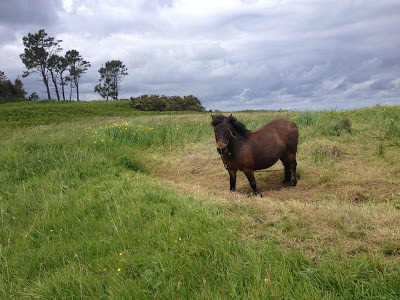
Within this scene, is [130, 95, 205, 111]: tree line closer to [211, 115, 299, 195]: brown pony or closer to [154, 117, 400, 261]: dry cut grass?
[154, 117, 400, 261]: dry cut grass

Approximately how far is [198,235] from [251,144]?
3.15 metres

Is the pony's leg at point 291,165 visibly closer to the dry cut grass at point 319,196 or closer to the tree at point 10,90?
the dry cut grass at point 319,196

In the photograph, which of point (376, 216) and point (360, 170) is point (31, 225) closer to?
point (376, 216)

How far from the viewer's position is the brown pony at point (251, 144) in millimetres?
5839

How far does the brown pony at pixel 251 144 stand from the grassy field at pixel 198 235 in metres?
0.84

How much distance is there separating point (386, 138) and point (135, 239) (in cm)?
958

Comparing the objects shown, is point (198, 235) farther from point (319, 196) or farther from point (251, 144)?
point (319, 196)

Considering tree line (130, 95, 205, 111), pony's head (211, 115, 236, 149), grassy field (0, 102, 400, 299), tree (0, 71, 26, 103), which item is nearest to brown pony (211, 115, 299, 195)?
pony's head (211, 115, 236, 149)

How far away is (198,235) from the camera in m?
3.61

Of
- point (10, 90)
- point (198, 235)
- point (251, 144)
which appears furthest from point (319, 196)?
point (10, 90)

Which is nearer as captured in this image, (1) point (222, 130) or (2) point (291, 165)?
(1) point (222, 130)

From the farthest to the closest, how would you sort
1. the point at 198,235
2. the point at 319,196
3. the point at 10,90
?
the point at 10,90, the point at 319,196, the point at 198,235

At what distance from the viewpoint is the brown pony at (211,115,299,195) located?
5.84 meters

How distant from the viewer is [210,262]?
305cm
